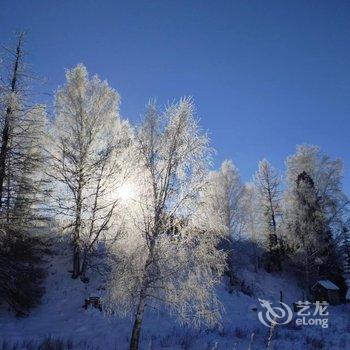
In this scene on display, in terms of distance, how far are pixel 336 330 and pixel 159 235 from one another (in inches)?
395

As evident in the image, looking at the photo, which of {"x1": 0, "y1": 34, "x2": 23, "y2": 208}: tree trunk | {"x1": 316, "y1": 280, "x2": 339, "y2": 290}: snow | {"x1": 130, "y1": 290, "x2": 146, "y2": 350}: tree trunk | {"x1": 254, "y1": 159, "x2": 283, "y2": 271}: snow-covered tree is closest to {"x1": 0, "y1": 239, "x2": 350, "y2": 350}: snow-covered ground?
{"x1": 130, "y1": 290, "x2": 146, "y2": 350}: tree trunk

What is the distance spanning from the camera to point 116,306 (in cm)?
1029

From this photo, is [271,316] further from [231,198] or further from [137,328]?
[231,198]

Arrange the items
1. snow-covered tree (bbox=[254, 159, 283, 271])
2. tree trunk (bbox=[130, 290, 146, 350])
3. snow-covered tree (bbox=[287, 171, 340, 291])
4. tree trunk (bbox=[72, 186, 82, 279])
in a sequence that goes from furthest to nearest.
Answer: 1. snow-covered tree (bbox=[254, 159, 283, 271])
2. snow-covered tree (bbox=[287, 171, 340, 291])
3. tree trunk (bbox=[72, 186, 82, 279])
4. tree trunk (bbox=[130, 290, 146, 350])

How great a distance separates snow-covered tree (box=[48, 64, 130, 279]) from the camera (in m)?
16.8

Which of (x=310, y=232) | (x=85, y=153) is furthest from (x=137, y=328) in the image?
(x=310, y=232)

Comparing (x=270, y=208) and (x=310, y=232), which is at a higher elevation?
(x=270, y=208)

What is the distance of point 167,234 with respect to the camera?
1112 centimetres

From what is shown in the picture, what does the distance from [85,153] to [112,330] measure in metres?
8.42

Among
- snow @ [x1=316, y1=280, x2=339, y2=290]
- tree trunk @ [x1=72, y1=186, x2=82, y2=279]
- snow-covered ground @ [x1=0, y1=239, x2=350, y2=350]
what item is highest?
tree trunk @ [x1=72, y1=186, x2=82, y2=279]

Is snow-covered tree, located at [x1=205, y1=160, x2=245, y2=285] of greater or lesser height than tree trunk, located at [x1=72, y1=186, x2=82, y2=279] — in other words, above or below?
above

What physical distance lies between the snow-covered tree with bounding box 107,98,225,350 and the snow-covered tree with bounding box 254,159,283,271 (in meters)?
24.0

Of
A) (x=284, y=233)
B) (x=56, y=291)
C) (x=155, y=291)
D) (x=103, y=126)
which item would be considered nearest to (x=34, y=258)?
(x=56, y=291)

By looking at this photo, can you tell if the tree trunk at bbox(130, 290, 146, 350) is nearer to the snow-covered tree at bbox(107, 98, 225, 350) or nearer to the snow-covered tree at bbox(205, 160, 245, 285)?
the snow-covered tree at bbox(107, 98, 225, 350)
